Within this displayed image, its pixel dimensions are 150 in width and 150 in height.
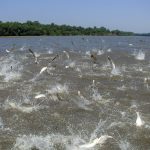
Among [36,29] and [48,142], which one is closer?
[48,142]

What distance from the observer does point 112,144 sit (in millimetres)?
12719

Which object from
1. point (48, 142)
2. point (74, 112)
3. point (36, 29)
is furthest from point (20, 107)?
point (36, 29)

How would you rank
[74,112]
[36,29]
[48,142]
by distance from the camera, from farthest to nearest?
1. [36,29]
2. [74,112]
3. [48,142]

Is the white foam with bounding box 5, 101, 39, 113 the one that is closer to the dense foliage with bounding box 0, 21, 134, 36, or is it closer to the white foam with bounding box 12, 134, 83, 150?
the white foam with bounding box 12, 134, 83, 150

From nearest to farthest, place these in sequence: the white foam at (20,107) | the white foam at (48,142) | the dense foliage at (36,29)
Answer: the white foam at (48,142) < the white foam at (20,107) < the dense foliage at (36,29)

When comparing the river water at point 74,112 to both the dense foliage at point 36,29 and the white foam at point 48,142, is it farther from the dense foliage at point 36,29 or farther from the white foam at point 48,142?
the dense foliage at point 36,29

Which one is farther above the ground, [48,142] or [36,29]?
[48,142]

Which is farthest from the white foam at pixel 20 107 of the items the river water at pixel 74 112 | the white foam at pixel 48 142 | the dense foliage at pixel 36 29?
the dense foliage at pixel 36 29

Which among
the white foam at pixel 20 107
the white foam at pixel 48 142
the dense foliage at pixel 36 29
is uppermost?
the white foam at pixel 48 142

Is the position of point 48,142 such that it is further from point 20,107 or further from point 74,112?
point 20,107

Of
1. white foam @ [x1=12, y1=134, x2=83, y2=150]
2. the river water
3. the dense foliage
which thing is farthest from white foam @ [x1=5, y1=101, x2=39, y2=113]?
the dense foliage

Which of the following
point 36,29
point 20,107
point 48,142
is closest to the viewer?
point 48,142

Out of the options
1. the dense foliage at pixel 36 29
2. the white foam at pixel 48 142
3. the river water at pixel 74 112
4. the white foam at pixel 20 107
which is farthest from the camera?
the dense foliage at pixel 36 29

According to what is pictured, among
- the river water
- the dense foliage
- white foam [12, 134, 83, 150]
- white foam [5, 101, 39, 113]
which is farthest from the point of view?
the dense foliage
